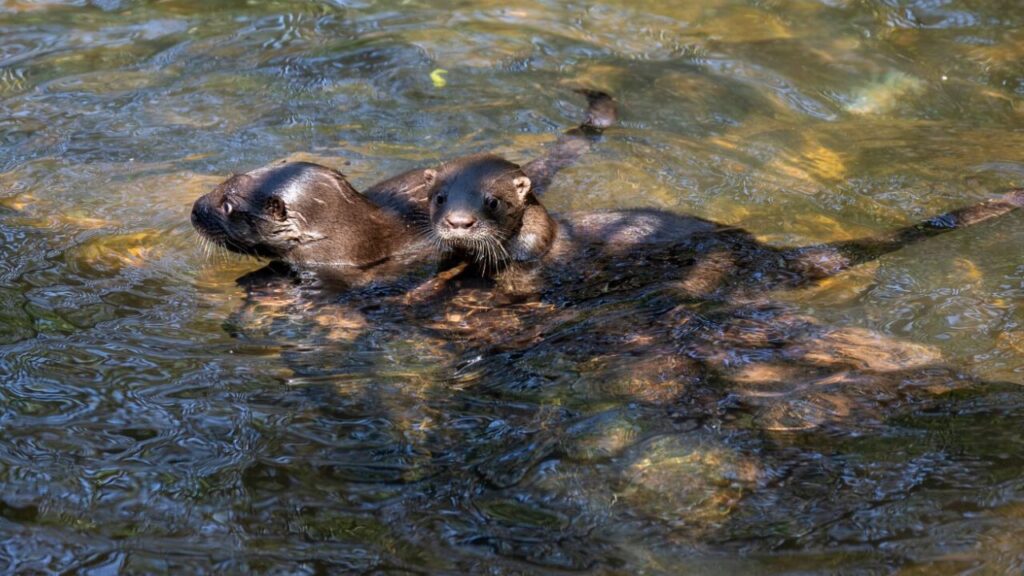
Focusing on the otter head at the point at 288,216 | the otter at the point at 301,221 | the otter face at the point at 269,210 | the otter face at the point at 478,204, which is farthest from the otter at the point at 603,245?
the otter face at the point at 269,210

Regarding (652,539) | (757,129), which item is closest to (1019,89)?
(757,129)

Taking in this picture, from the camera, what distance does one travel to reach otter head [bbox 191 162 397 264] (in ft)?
15.6

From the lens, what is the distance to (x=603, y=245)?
5.00m

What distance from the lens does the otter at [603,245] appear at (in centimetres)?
476

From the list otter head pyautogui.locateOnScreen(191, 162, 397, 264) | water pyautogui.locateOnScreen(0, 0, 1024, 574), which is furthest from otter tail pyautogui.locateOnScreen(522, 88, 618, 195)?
otter head pyautogui.locateOnScreen(191, 162, 397, 264)

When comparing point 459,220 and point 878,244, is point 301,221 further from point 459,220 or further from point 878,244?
point 878,244

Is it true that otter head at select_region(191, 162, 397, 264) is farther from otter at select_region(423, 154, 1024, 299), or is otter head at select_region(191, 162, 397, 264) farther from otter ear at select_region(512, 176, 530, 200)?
otter ear at select_region(512, 176, 530, 200)

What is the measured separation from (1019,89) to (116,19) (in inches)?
242

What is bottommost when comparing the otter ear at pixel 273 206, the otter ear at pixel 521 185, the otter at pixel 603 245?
the otter at pixel 603 245

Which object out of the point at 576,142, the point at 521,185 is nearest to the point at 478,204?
the point at 521,185

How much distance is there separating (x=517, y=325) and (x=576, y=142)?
195cm

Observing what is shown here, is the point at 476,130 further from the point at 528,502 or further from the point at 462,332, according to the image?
the point at 528,502

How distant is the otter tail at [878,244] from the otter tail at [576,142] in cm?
143

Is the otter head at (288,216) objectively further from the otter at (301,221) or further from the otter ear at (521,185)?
the otter ear at (521,185)
